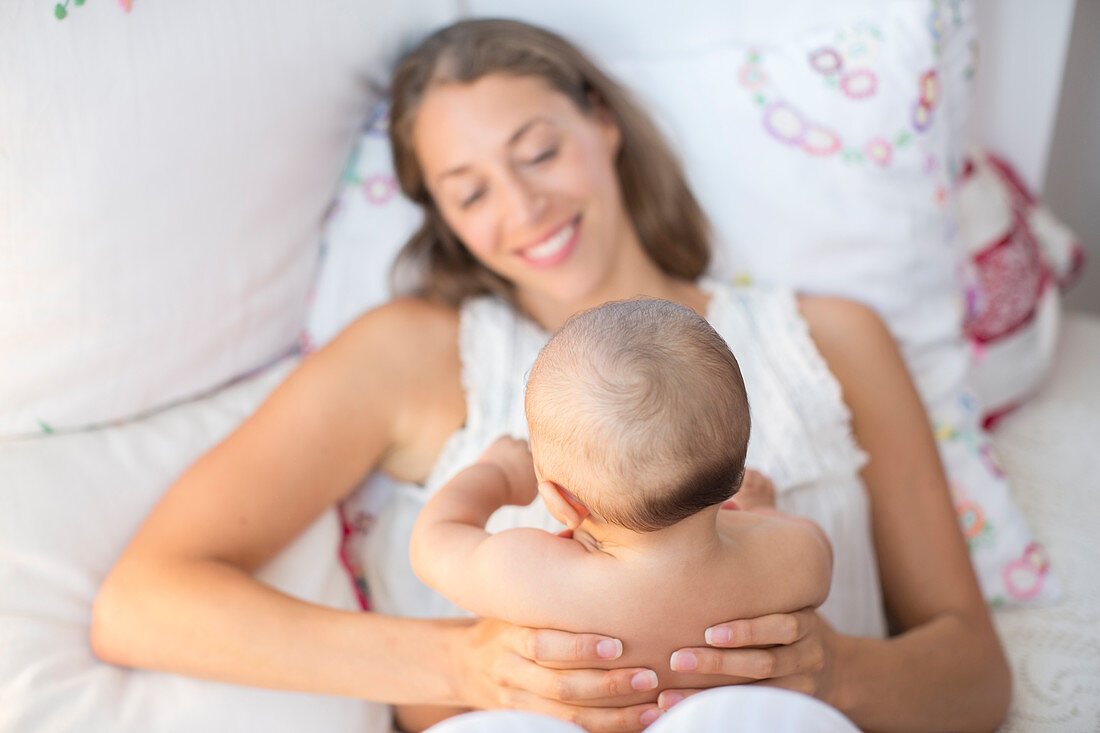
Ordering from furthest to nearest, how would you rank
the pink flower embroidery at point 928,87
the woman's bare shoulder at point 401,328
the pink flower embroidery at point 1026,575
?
the pink flower embroidery at point 928,87 → the pink flower embroidery at point 1026,575 → the woman's bare shoulder at point 401,328

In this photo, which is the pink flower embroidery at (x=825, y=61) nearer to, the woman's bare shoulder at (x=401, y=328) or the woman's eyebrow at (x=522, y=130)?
the woman's eyebrow at (x=522, y=130)

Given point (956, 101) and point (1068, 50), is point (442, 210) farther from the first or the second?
point (1068, 50)

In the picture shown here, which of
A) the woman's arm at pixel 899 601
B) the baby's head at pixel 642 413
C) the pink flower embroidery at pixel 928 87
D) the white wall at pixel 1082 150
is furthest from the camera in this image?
the white wall at pixel 1082 150

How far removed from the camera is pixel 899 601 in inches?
52.3

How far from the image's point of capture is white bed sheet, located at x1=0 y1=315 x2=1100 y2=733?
1.02 metres

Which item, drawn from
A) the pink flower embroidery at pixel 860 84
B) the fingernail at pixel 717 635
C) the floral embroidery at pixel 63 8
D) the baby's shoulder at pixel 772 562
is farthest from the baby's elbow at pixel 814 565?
the floral embroidery at pixel 63 8

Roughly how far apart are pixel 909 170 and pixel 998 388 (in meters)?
0.50

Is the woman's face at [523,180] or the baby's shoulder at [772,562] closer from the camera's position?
the baby's shoulder at [772,562]

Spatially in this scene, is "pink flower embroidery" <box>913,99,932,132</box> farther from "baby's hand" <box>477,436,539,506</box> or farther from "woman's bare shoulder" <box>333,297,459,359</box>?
"baby's hand" <box>477,436,539,506</box>

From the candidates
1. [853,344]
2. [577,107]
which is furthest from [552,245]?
[853,344]

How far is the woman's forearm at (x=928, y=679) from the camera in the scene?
3.53 ft

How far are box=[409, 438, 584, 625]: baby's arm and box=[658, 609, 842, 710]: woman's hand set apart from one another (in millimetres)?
154

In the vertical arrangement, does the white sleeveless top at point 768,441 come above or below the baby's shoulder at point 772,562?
below

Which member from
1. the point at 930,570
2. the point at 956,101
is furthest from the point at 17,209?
the point at 956,101
